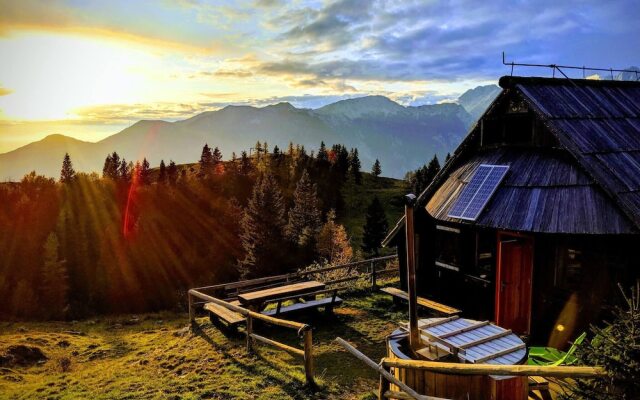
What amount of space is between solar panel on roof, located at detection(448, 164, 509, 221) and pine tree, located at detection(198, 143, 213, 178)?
100.0 metres

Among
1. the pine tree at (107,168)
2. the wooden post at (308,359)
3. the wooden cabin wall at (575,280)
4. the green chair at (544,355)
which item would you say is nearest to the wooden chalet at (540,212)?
the wooden cabin wall at (575,280)

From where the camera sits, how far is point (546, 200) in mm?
12023

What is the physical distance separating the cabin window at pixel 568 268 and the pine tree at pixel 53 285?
69.6 metres

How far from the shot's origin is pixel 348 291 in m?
19.7

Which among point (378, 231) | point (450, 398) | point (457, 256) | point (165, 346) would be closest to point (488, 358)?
point (450, 398)

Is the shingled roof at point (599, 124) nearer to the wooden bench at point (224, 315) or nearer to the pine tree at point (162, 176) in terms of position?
the wooden bench at point (224, 315)

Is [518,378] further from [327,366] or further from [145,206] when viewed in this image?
Answer: [145,206]

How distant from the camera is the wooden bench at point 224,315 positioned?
47.4 ft

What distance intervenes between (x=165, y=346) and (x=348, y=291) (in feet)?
25.5

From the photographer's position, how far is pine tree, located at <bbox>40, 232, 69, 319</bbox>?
6722 centimetres

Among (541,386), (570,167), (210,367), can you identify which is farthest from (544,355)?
(210,367)

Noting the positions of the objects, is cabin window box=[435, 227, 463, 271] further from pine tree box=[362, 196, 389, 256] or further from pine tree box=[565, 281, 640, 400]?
pine tree box=[362, 196, 389, 256]

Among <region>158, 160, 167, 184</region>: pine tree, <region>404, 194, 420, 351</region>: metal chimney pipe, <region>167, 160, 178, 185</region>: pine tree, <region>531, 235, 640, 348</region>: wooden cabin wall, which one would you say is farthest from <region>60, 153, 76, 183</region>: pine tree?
<region>404, 194, 420, 351</region>: metal chimney pipe

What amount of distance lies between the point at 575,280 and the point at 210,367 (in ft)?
32.5
